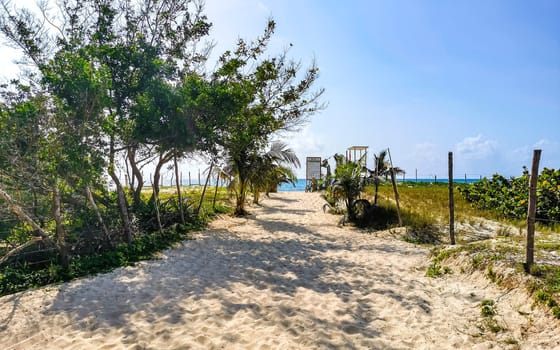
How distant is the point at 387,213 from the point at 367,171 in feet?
4.93

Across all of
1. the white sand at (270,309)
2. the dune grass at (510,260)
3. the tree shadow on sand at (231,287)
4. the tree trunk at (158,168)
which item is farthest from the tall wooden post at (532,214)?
the tree trunk at (158,168)

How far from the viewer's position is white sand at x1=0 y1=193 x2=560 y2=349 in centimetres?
345

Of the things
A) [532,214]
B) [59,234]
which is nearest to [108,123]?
[59,234]

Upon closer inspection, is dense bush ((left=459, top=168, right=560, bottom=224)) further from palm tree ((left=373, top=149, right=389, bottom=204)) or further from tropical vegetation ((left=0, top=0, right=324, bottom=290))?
tropical vegetation ((left=0, top=0, right=324, bottom=290))

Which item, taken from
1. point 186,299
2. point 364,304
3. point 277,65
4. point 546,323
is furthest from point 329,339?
point 277,65

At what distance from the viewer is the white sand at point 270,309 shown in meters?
3.45

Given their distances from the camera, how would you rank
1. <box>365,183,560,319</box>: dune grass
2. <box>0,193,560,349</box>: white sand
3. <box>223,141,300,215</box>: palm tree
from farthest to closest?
<box>223,141,300,215</box>: palm tree
<box>365,183,560,319</box>: dune grass
<box>0,193,560,349</box>: white sand

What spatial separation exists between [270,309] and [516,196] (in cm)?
958

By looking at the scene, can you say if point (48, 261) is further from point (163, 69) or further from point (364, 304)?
point (364, 304)

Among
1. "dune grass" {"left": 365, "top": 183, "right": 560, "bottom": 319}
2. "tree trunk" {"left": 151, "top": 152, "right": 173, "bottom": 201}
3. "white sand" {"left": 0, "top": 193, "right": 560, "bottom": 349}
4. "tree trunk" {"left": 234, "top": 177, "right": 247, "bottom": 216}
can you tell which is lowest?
"white sand" {"left": 0, "top": 193, "right": 560, "bottom": 349}

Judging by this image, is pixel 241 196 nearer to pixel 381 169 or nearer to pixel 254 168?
pixel 254 168

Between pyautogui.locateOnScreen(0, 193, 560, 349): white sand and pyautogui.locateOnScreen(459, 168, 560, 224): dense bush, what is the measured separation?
11.3 ft

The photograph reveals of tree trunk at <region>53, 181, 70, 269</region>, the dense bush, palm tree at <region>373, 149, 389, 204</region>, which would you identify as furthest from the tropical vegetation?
the dense bush

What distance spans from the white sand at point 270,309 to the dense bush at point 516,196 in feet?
11.3
